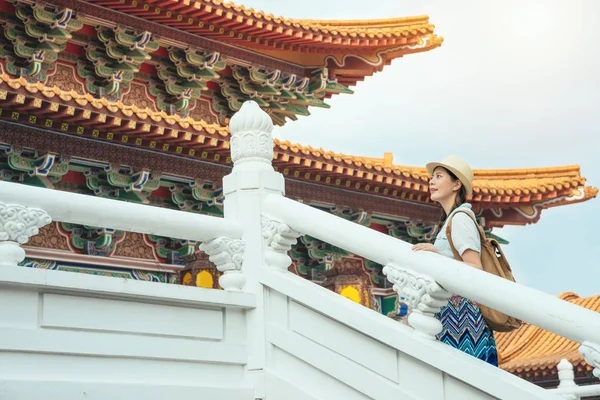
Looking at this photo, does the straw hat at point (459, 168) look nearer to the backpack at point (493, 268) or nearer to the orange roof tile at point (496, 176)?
the backpack at point (493, 268)

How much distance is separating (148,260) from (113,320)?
20.4 ft

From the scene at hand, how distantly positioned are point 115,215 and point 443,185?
145 cm

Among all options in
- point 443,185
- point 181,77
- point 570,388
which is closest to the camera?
point 443,185

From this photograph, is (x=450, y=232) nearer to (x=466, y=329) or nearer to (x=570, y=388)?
(x=466, y=329)

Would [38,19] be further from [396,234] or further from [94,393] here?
[94,393]

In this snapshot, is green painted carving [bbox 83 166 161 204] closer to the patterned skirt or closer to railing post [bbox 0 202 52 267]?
railing post [bbox 0 202 52 267]

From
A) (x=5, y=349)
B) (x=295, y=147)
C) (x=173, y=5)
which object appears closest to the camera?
(x=5, y=349)

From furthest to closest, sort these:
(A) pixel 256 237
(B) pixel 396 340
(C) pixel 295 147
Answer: (C) pixel 295 147 < (A) pixel 256 237 < (B) pixel 396 340

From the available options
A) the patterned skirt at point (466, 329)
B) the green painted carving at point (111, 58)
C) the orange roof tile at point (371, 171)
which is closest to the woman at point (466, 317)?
the patterned skirt at point (466, 329)

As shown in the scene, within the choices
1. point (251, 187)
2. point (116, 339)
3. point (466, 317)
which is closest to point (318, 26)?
point (251, 187)

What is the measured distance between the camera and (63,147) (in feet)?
28.8

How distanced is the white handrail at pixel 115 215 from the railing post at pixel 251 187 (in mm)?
91

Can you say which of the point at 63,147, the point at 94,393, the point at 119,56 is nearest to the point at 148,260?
the point at 63,147

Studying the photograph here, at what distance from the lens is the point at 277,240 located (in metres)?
4.29
